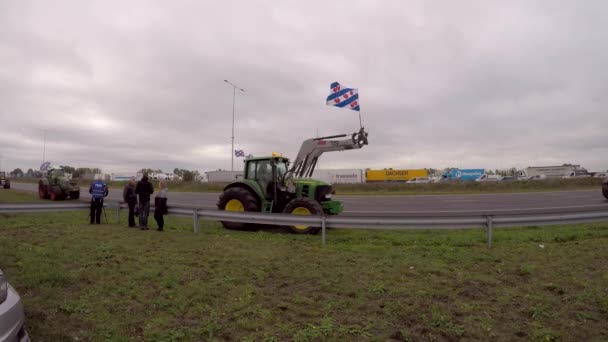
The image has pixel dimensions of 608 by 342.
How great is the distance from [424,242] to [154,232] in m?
6.76

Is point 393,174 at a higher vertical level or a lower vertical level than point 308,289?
higher

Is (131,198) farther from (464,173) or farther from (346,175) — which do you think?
(464,173)

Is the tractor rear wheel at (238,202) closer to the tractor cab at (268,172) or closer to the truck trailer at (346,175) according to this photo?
the tractor cab at (268,172)

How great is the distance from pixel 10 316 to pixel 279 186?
27.3ft

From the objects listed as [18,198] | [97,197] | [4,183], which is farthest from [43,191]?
[4,183]

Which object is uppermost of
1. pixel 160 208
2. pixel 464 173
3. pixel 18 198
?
pixel 464 173

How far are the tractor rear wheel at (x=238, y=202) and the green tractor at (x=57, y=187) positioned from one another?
1840cm

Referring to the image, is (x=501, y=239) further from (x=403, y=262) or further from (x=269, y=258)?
(x=269, y=258)

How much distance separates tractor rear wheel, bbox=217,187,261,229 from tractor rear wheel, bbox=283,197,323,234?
3.97 feet

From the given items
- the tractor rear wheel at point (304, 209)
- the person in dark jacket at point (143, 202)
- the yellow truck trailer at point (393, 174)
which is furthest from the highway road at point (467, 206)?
the yellow truck trailer at point (393, 174)

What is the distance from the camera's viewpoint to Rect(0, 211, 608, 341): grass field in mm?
4219

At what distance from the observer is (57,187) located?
24516 millimetres

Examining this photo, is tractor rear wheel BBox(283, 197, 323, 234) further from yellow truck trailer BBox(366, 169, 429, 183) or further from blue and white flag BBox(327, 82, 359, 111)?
yellow truck trailer BBox(366, 169, 429, 183)

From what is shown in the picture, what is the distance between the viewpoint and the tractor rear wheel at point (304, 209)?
1014cm
